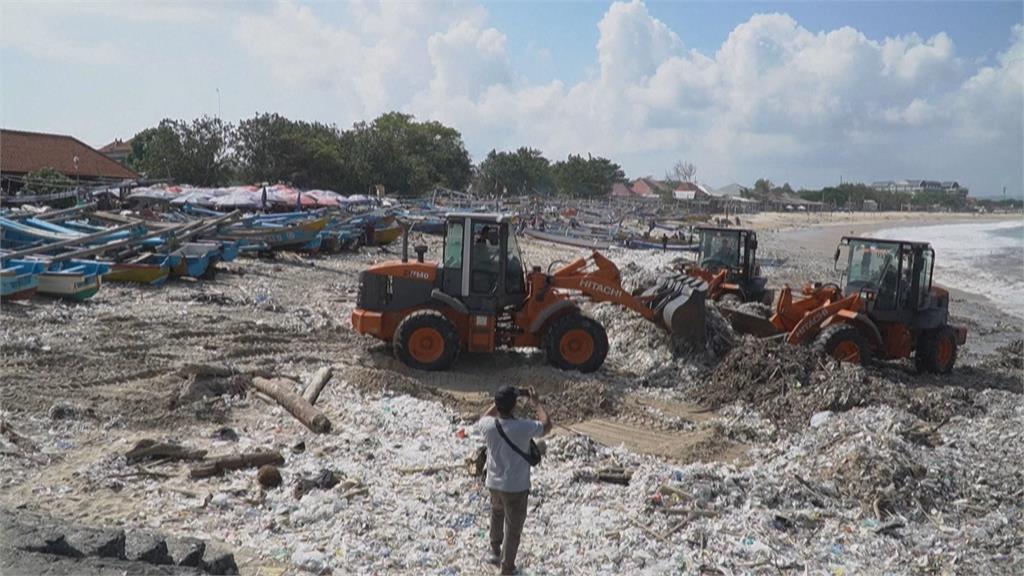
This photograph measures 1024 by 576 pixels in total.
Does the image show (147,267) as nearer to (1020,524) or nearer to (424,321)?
(424,321)

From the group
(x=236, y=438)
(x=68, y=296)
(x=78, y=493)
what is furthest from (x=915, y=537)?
(x=68, y=296)

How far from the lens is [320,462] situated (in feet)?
23.0

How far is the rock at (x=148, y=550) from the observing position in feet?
15.1

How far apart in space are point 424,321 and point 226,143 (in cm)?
4195

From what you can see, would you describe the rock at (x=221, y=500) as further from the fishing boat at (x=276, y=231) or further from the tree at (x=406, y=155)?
the tree at (x=406, y=155)

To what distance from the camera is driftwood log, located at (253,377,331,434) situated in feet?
25.7

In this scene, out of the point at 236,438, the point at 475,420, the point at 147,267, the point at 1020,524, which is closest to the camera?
the point at 1020,524

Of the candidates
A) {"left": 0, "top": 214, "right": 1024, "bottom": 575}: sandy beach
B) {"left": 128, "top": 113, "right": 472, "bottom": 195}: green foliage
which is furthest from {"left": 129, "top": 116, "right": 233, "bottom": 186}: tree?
{"left": 0, "top": 214, "right": 1024, "bottom": 575}: sandy beach

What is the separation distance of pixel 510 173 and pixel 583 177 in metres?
13.6

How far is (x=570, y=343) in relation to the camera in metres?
11.0

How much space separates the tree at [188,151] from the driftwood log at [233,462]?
4338 centimetres

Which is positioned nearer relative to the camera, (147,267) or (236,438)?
(236,438)

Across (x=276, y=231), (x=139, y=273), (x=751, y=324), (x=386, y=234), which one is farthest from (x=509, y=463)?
(x=386, y=234)

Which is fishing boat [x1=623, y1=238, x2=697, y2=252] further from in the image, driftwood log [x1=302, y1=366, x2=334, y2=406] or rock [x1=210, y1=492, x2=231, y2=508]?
rock [x1=210, y1=492, x2=231, y2=508]
